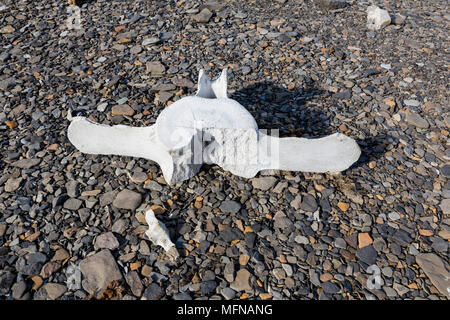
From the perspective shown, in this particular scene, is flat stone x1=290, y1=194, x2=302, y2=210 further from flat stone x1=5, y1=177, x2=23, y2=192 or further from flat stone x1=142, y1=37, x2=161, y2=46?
flat stone x1=142, y1=37, x2=161, y2=46

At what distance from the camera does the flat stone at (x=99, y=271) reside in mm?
2561

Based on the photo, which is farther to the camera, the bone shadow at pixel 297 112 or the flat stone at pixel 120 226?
the bone shadow at pixel 297 112

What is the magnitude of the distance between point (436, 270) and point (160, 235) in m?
1.96

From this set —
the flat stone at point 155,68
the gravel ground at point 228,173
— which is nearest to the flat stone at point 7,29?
the gravel ground at point 228,173

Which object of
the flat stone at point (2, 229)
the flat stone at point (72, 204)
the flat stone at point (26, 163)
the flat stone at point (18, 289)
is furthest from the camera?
the flat stone at point (26, 163)

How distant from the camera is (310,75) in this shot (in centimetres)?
446

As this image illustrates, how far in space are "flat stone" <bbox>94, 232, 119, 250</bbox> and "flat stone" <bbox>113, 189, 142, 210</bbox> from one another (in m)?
0.27

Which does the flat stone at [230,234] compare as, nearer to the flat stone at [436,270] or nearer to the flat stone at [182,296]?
the flat stone at [182,296]

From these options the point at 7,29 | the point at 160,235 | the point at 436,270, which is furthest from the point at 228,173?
the point at 7,29

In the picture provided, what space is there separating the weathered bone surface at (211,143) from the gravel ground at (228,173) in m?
0.13

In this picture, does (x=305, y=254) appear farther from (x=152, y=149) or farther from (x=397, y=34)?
(x=397, y=34)

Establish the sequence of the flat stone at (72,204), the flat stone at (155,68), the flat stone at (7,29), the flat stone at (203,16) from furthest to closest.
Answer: the flat stone at (203,16), the flat stone at (7,29), the flat stone at (155,68), the flat stone at (72,204)

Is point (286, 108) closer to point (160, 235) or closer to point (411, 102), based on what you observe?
point (411, 102)

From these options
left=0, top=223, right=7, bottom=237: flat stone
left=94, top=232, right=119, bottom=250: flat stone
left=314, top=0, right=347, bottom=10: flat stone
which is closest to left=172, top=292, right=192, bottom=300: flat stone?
left=94, top=232, right=119, bottom=250: flat stone
